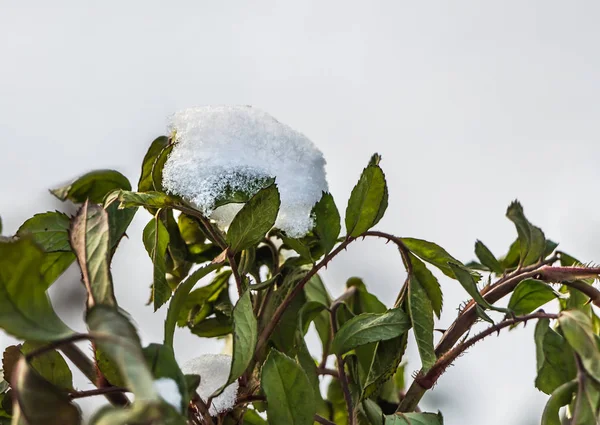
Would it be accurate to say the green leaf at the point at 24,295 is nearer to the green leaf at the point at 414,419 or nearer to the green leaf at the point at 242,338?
the green leaf at the point at 242,338

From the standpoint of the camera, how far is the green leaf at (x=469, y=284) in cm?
37

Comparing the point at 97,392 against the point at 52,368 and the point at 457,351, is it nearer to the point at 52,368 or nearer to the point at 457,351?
the point at 52,368

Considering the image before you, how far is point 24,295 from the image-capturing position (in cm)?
25

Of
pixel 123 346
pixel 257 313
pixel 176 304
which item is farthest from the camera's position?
pixel 257 313

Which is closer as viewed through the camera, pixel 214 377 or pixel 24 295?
pixel 24 295

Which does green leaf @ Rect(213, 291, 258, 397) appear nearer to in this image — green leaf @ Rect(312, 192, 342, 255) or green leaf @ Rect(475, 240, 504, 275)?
green leaf @ Rect(312, 192, 342, 255)

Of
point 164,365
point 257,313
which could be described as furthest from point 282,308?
point 164,365

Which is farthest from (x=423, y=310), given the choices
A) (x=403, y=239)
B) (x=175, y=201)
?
(x=175, y=201)

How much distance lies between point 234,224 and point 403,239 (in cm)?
11

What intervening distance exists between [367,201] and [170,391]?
191 mm

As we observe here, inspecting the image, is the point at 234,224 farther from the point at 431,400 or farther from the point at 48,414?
the point at 431,400

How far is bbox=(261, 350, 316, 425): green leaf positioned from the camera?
0.32 meters

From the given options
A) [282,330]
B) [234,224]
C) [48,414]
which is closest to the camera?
[48,414]

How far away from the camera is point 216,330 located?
1.57 ft
